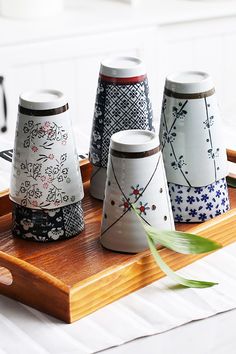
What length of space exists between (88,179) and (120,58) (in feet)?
0.73

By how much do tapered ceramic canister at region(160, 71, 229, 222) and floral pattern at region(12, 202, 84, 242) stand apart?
14 cm

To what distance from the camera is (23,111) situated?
1.02m

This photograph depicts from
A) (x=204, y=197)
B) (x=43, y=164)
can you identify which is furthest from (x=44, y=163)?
(x=204, y=197)

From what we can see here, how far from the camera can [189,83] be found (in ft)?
3.46

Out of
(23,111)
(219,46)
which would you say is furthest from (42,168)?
(219,46)

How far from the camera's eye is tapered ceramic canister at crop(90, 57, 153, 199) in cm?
112

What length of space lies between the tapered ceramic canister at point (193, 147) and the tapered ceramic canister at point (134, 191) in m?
0.08

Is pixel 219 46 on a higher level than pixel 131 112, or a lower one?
lower

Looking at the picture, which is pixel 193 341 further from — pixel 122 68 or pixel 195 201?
pixel 122 68

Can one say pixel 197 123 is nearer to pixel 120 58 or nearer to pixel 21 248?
pixel 120 58

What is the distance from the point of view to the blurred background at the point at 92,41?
2.33m

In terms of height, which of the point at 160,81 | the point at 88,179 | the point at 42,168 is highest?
the point at 42,168

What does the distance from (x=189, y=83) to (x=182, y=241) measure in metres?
0.22

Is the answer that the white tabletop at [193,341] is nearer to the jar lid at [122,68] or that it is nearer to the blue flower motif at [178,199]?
the blue flower motif at [178,199]
